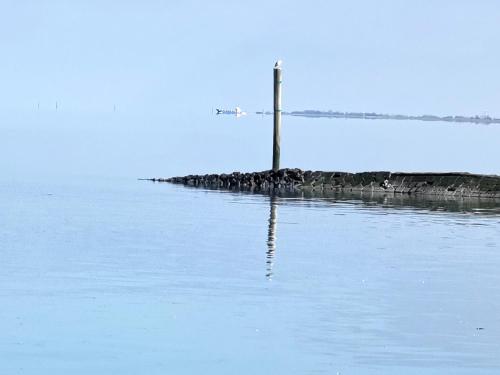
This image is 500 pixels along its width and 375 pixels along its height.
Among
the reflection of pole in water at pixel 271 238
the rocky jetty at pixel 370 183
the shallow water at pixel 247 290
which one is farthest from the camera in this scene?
the rocky jetty at pixel 370 183

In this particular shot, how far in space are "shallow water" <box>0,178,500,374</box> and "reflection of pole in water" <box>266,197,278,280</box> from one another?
Result: 0.10m

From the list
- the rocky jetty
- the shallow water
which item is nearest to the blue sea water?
the shallow water

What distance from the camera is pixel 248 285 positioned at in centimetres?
2791

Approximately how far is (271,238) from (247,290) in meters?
9.94

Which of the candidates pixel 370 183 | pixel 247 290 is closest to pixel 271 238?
pixel 247 290

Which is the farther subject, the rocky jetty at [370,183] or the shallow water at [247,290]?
the rocky jetty at [370,183]

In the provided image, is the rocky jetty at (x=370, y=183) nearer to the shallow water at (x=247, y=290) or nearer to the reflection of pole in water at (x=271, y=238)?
the reflection of pole in water at (x=271, y=238)

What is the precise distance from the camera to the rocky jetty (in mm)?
52875

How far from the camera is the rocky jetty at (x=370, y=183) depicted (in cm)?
5288

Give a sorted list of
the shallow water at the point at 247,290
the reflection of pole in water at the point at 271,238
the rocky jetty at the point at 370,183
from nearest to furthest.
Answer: the shallow water at the point at 247,290, the reflection of pole in water at the point at 271,238, the rocky jetty at the point at 370,183

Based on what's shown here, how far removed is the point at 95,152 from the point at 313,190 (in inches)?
1990

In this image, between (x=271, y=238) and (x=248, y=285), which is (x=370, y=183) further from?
(x=248, y=285)

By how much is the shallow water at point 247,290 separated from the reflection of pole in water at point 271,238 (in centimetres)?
10

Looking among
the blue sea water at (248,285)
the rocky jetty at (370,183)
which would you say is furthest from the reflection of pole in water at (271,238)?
the rocky jetty at (370,183)
